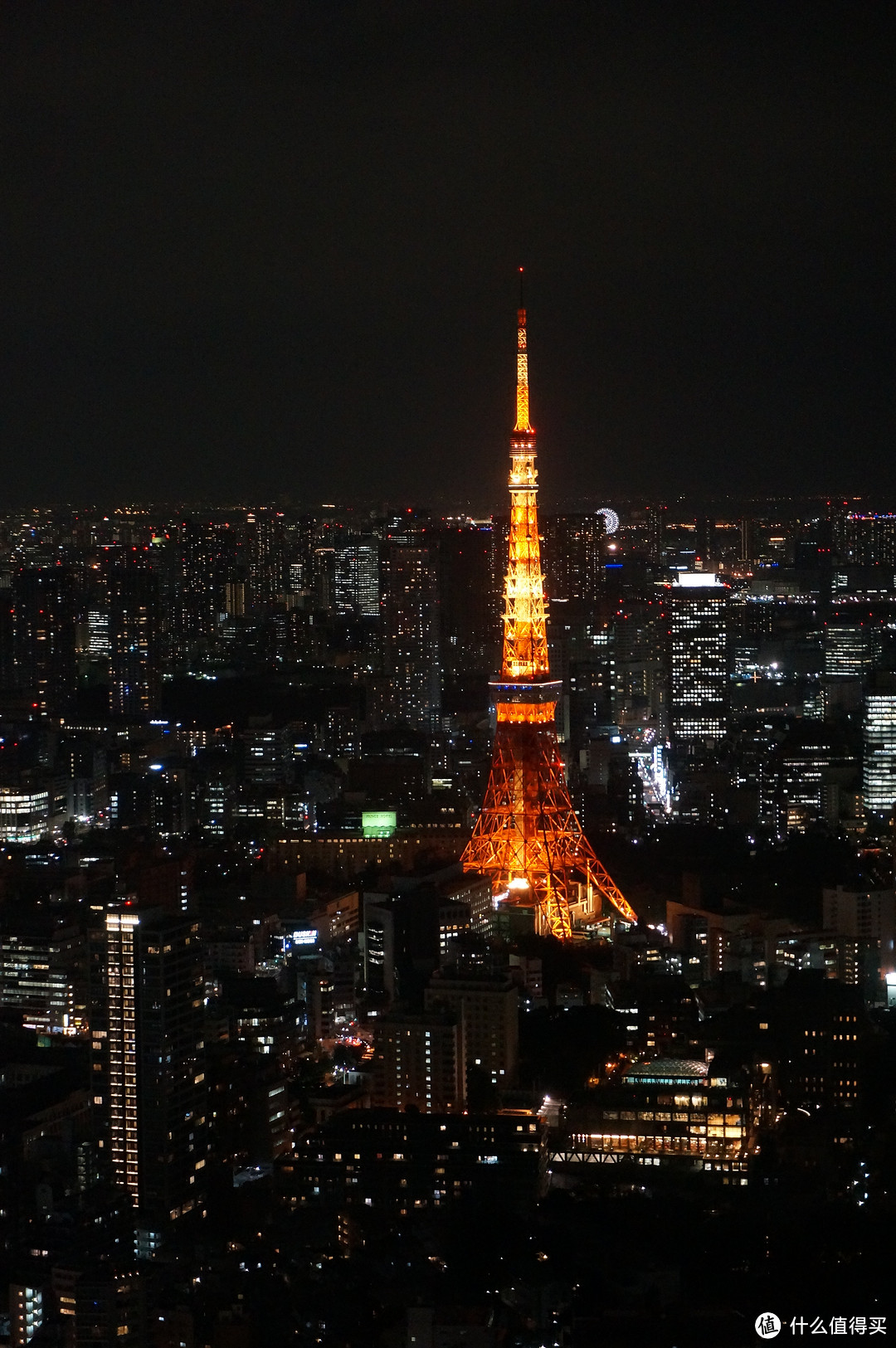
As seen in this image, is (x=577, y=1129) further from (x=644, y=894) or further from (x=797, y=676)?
(x=797, y=676)

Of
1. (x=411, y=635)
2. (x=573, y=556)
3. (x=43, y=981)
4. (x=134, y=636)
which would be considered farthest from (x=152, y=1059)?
(x=573, y=556)

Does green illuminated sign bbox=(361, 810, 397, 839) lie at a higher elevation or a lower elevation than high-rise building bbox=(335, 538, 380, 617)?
lower

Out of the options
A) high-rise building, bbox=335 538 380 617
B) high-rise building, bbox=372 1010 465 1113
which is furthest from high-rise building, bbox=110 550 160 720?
high-rise building, bbox=372 1010 465 1113

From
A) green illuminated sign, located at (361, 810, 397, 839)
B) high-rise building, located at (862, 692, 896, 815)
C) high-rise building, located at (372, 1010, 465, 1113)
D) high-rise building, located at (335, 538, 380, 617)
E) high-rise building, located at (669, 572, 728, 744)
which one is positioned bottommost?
high-rise building, located at (372, 1010, 465, 1113)

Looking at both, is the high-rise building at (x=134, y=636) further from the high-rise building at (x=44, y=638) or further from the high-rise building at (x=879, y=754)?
the high-rise building at (x=879, y=754)

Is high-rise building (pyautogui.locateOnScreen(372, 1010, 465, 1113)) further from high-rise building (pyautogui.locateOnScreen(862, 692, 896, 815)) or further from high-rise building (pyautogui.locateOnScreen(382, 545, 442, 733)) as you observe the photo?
high-rise building (pyautogui.locateOnScreen(382, 545, 442, 733))

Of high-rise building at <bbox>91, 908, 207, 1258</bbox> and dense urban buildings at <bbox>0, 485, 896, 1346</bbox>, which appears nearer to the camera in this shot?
dense urban buildings at <bbox>0, 485, 896, 1346</bbox>

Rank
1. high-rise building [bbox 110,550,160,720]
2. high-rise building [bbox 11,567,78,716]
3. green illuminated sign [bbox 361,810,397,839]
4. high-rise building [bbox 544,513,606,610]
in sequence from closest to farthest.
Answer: green illuminated sign [bbox 361,810,397,839] < high-rise building [bbox 11,567,78,716] < high-rise building [bbox 110,550,160,720] < high-rise building [bbox 544,513,606,610]
